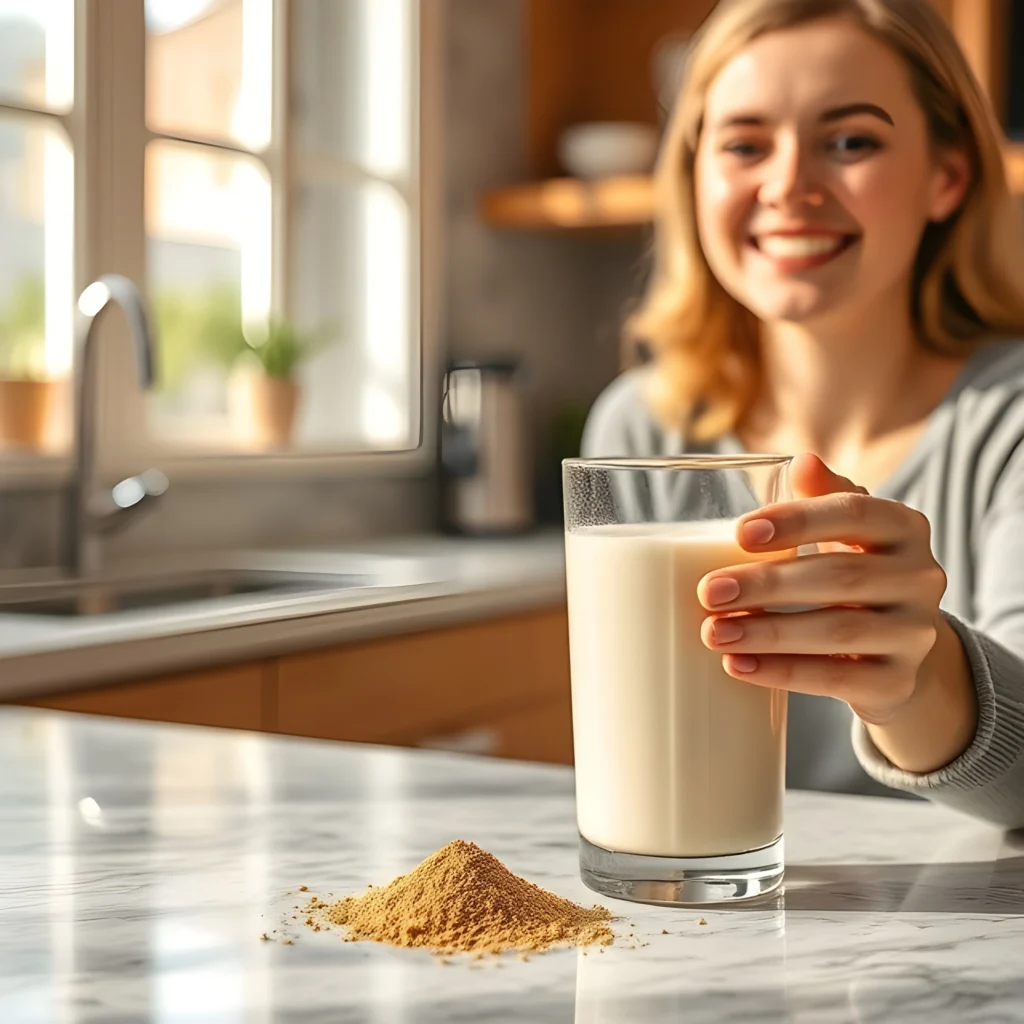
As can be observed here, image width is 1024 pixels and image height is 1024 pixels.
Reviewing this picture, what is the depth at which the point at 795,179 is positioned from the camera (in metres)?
1.33

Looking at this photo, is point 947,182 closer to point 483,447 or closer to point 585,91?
point 483,447

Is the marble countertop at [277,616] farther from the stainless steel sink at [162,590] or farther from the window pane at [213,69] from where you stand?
the window pane at [213,69]

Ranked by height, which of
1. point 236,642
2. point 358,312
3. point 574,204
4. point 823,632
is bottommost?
point 236,642

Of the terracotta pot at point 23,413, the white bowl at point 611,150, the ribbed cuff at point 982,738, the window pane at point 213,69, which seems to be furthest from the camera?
the white bowl at point 611,150

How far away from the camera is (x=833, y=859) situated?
0.77 m

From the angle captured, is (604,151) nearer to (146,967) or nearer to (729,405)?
(729,405)

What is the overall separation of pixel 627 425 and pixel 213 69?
153 cm

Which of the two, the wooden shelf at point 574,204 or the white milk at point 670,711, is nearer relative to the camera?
the white milk at point 670,711

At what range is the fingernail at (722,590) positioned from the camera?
2.17 feet

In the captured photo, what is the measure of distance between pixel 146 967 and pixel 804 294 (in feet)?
3.06

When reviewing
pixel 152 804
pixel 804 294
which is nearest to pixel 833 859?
pixel 152 804

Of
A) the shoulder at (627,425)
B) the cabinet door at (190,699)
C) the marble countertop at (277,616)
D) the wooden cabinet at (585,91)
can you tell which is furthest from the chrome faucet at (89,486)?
the wooden cabinet at (585,91)

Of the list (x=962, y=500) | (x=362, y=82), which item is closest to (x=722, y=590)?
(x=962, y=500)

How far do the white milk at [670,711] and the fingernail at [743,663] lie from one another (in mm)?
14
